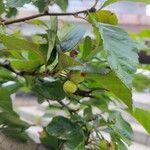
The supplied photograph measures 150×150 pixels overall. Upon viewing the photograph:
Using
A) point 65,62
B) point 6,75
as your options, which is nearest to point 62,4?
point 6,75

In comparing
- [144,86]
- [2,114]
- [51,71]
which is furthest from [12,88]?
[144,86]

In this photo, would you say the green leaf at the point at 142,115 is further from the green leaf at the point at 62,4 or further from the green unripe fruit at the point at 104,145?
the green leaf at the point at 62,4

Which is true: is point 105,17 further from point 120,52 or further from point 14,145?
point 14,145

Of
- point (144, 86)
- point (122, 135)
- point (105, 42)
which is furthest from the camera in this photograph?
point (144, 86)

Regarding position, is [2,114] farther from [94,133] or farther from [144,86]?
[144,86]

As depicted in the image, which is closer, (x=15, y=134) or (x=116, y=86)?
(x=116, y=86)
